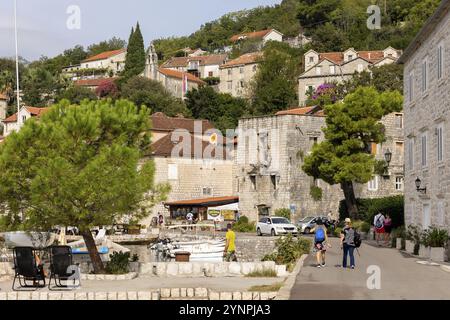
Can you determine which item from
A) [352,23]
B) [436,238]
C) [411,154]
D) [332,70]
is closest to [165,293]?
[436,238]

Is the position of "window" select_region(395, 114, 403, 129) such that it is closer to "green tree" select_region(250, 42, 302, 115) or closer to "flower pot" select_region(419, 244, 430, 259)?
"flower pot" select_region(419, 244, 430, 259)

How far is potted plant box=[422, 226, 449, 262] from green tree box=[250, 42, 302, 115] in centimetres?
7976

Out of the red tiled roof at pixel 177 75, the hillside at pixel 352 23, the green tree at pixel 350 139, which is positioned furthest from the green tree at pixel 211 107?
the green tree at pixel 350 139

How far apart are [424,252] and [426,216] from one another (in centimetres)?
373

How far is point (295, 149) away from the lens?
67875mm

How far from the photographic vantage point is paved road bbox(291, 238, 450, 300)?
19188 millimetres

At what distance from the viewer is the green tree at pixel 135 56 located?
14775cm

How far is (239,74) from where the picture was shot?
141875 millimetres

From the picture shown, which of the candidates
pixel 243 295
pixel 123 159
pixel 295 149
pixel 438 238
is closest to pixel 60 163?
pixel 123 159

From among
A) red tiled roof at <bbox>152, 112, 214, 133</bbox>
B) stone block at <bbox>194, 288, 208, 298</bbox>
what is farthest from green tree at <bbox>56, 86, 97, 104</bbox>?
stone block at <bbox>194, 288, 208, 298</bbox>

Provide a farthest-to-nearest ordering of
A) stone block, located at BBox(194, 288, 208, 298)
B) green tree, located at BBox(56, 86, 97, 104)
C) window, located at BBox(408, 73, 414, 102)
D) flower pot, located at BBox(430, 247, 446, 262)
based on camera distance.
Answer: green tree, located at BBox(56, 86, 97, 104) → window, located at BBox(408, 73, 414, 102) → flower pot, located at BBox(430, 247, 446, 262) → stone block, located at BBox(194, 288, 208, 298)

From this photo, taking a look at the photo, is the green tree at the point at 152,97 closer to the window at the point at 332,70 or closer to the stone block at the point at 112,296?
the window at the point at 332,70
